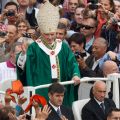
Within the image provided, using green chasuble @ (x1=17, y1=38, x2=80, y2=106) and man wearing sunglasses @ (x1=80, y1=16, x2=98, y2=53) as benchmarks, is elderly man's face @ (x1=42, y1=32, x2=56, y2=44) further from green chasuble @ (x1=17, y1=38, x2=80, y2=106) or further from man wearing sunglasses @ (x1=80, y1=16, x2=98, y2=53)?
man wearing sunglasses @ (x1=80, y1=16, x2=98, y2=53)

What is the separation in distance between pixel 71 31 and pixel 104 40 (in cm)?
120

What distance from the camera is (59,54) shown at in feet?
43.2

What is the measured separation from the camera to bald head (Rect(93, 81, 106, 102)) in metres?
12.3

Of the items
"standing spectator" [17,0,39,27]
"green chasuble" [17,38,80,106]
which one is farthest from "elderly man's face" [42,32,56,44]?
"standing spectator" [17,0,39,27]

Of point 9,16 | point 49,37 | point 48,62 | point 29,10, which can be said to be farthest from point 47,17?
point 29,10

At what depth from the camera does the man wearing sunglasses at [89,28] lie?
1503 cm

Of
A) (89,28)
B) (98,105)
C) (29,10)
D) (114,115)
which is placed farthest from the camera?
(29,10)

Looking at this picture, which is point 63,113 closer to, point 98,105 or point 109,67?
point 98,105

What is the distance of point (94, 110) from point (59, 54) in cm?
126

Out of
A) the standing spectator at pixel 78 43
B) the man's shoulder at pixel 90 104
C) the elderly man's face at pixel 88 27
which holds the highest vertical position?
the elderly man's face at pixel 88 27

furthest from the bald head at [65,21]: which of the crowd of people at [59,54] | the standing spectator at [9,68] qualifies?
the standing spectator at [9,68]

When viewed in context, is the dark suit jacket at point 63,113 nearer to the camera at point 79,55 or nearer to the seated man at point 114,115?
the seated man at point 114,115

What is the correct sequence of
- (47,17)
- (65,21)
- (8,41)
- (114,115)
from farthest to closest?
(65,21) → (8,41) → (47,17) → (114,115)

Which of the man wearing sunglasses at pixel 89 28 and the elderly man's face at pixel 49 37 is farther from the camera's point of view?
the man wearing sunglasses at pixel 89 28
